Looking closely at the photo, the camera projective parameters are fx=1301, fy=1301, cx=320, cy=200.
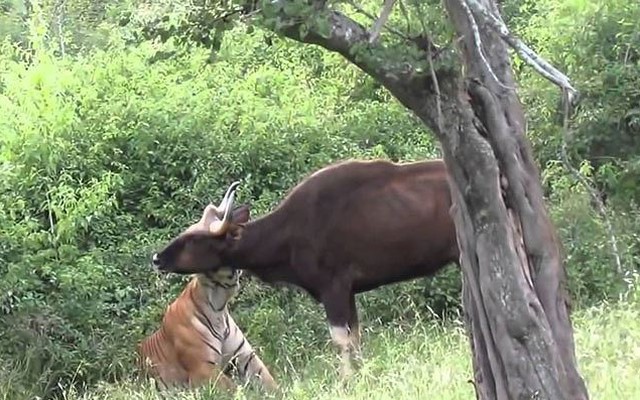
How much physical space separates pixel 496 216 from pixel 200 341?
19.1 ft

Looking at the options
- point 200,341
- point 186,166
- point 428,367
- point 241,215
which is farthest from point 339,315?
point 186,166

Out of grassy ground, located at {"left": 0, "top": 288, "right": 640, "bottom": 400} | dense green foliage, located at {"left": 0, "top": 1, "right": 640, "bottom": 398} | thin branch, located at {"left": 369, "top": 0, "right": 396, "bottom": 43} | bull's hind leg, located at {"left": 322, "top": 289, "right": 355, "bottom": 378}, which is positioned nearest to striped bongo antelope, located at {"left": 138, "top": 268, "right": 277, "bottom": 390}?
grassy ground, located at {"left": 0, "top": 288, "right": 640, "bottom": 400}

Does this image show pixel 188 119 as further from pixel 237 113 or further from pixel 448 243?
pixel 448 243

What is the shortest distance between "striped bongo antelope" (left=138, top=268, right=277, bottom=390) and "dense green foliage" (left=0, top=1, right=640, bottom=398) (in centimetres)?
49

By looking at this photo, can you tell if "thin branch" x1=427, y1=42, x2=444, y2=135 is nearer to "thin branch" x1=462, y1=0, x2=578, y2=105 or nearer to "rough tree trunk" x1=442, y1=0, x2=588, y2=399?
"rough tree trunk" x1=442, y1=0, x2=588, y2=399

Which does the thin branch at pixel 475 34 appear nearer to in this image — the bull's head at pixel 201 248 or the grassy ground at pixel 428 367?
the grassy ground at pixel 428 367

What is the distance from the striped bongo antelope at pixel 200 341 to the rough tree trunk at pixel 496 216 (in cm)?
519

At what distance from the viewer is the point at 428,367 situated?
7773 mm

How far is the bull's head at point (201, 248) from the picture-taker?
10.4 meters

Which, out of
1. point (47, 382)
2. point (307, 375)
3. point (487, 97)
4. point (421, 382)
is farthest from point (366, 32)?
point (47, 382)

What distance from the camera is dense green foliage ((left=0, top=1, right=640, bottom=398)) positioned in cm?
1138

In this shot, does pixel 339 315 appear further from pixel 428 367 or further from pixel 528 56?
pixel 528 56

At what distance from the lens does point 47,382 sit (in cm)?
1085

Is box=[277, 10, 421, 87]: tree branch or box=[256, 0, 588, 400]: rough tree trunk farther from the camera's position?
box=[256, 0, 588, 400]: rough tree trunk
